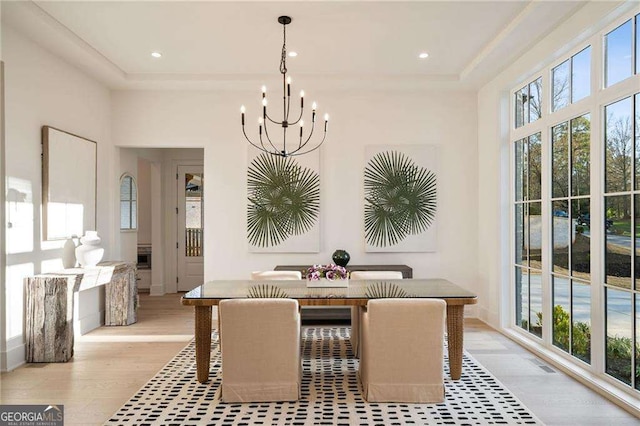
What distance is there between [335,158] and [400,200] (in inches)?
36.3

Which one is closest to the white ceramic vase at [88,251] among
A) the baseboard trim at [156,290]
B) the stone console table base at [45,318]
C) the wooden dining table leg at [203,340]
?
the stone console table base at [45,318]

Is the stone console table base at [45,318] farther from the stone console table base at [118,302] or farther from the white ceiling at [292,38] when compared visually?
the white ceiling at [292,38]

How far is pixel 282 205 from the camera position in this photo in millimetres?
5742

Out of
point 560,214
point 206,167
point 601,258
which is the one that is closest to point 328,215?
point 206,167

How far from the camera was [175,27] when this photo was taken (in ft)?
13.3

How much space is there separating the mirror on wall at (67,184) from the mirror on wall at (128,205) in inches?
59.3

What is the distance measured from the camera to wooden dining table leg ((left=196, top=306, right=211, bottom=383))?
3412 millimetres

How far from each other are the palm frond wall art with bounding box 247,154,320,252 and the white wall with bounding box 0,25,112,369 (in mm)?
2002

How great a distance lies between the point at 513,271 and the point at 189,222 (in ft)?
16.7

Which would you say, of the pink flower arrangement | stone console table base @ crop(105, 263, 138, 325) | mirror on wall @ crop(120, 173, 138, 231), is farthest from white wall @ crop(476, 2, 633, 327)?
mirror on wall @ crop(120, 173, 138, 231)

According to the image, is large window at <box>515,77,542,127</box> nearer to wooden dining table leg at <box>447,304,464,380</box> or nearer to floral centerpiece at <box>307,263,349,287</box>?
wooden dining table leg at <box>447,304,464,380</box>

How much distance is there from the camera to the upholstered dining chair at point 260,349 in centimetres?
305

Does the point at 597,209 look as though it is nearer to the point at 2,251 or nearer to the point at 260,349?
the point at 260,349

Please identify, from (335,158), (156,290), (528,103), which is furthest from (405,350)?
(156,290)
